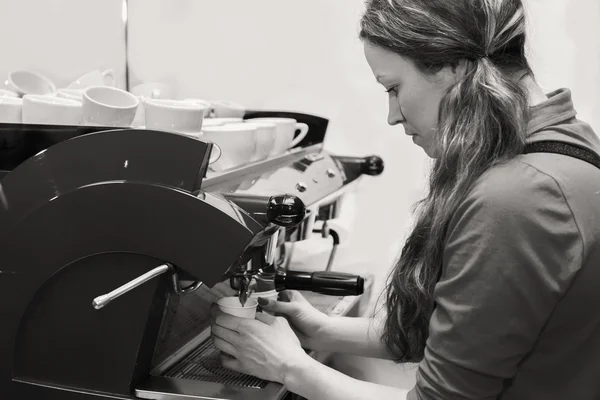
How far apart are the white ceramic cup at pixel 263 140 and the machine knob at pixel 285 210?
0.48m

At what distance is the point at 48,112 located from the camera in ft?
3.49

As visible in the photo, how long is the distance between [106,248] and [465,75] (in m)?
0.50

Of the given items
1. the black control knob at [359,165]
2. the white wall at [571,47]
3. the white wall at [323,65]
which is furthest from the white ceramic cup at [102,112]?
the white wall at [571,47]

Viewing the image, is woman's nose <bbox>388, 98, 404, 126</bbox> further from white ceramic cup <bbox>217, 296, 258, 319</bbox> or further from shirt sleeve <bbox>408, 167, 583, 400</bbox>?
white ceramic cup <bbox>217, 296, 258, 319</bbox>

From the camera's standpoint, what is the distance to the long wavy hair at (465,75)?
0.85 metres

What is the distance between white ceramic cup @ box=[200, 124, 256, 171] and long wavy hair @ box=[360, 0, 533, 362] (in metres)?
0.42

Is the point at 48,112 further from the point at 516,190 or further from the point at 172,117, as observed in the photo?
the point at 516,190

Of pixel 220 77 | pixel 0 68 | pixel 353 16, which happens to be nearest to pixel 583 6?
pixel 353 16

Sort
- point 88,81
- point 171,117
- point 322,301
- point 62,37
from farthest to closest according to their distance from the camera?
point 62,37
point 88,81
point 322,301
point 171,117

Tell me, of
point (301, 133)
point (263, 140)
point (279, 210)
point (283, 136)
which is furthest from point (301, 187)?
point (279, 210)

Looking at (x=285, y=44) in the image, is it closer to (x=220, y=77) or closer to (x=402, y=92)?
(x=220, y=77)

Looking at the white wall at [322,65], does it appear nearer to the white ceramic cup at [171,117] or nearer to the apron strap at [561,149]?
→ the white ceramic cup at [171,117]

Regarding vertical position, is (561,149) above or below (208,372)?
above

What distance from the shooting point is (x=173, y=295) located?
3.14 feet
